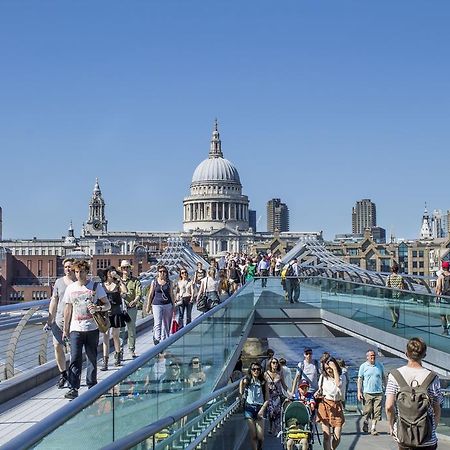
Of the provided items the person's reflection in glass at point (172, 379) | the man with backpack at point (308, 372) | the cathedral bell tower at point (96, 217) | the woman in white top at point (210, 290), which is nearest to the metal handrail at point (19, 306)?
the person's reflection in glass at point (172, 379)

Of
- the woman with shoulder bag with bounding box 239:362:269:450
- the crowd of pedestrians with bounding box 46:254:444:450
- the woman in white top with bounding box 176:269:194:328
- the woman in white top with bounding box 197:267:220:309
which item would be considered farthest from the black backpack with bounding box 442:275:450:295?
the woman with shoulder bag with bounding box 239:362:269:450

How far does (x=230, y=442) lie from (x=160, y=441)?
453cm

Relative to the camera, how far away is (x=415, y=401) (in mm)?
5469

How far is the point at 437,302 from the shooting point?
13.6 metres

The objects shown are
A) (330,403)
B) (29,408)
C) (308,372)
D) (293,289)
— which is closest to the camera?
(29,408)

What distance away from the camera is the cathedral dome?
6831 inches

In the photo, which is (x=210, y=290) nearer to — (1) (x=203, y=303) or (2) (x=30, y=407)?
(1) (x=203, y=303)

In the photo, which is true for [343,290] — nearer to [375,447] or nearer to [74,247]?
[375,447]

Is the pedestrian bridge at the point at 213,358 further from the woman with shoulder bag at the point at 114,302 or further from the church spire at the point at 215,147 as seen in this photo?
the church spire at the point at 215,147

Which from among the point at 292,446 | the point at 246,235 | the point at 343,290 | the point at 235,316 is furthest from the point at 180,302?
the point at 246,235

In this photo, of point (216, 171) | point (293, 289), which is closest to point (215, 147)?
point (216, 171)

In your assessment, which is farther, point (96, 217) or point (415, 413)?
point (96, 217)

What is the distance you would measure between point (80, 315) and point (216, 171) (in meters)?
167

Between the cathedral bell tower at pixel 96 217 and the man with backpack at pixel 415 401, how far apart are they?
17565cm
